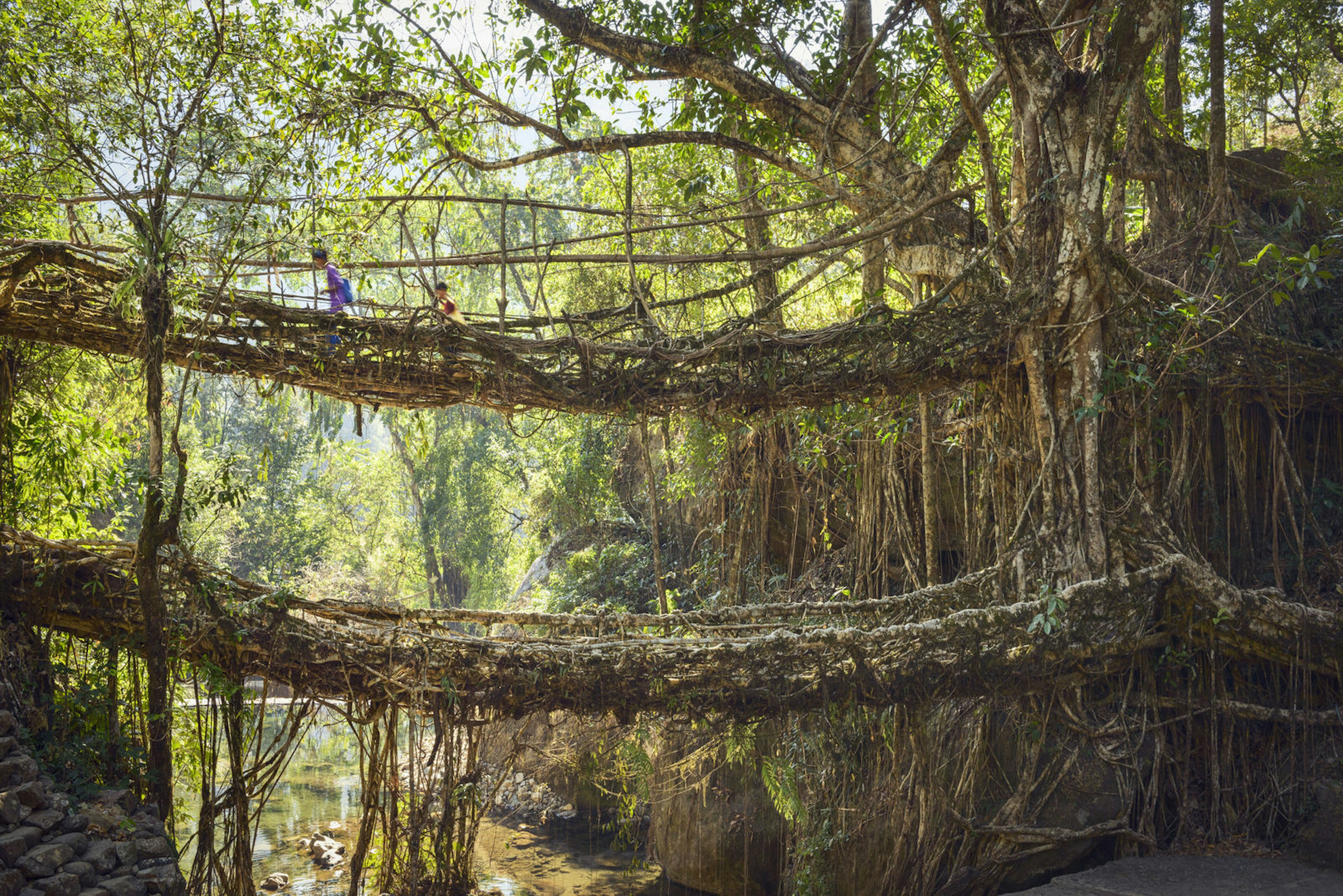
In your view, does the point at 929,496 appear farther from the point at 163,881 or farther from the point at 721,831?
the point at 163,881

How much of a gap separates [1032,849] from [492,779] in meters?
4.36

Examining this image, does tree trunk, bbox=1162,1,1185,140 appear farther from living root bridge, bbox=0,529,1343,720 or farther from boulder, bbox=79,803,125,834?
boulder, bbox=79,803,125,834

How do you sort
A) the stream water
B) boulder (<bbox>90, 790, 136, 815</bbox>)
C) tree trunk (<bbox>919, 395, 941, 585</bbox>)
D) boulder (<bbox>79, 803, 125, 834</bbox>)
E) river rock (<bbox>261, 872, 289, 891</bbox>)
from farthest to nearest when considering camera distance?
river rock (<bbox>261, 872, 289, 891</bbox>)
the stream water
tree trunk (<bbox>919, 395, 941, 585</bbox>)
boulder (<bbox>90, 790, 136, 815</bbox>)
boulder (<bbox>79, 803, 125, 834</bbox>)

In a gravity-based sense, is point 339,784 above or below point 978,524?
below

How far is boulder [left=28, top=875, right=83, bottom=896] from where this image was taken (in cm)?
285

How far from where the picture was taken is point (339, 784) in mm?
10188

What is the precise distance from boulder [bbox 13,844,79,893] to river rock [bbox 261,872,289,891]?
4257mm

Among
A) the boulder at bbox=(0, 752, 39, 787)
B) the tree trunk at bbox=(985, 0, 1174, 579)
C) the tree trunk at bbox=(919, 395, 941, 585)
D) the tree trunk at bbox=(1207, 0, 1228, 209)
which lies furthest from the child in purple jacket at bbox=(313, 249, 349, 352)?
the tree trunk at bbox=(1207, 0, 1228, 209)

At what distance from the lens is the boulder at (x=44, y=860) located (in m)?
2.90

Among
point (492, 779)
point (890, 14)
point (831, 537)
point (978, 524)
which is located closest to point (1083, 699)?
point (978, 524)

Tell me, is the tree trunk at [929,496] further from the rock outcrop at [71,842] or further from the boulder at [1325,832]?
the rock outcrop at [71,842]

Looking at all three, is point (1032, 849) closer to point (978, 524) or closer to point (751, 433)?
point (978, 524)

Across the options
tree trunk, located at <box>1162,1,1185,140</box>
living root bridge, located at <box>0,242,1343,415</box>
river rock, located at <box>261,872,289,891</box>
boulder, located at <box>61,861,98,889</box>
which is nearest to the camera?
boulder, located at <box>61,861,98,889</box>

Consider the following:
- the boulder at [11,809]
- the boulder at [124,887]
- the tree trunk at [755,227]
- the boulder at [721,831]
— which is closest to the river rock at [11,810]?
the boulder at [11,809]
